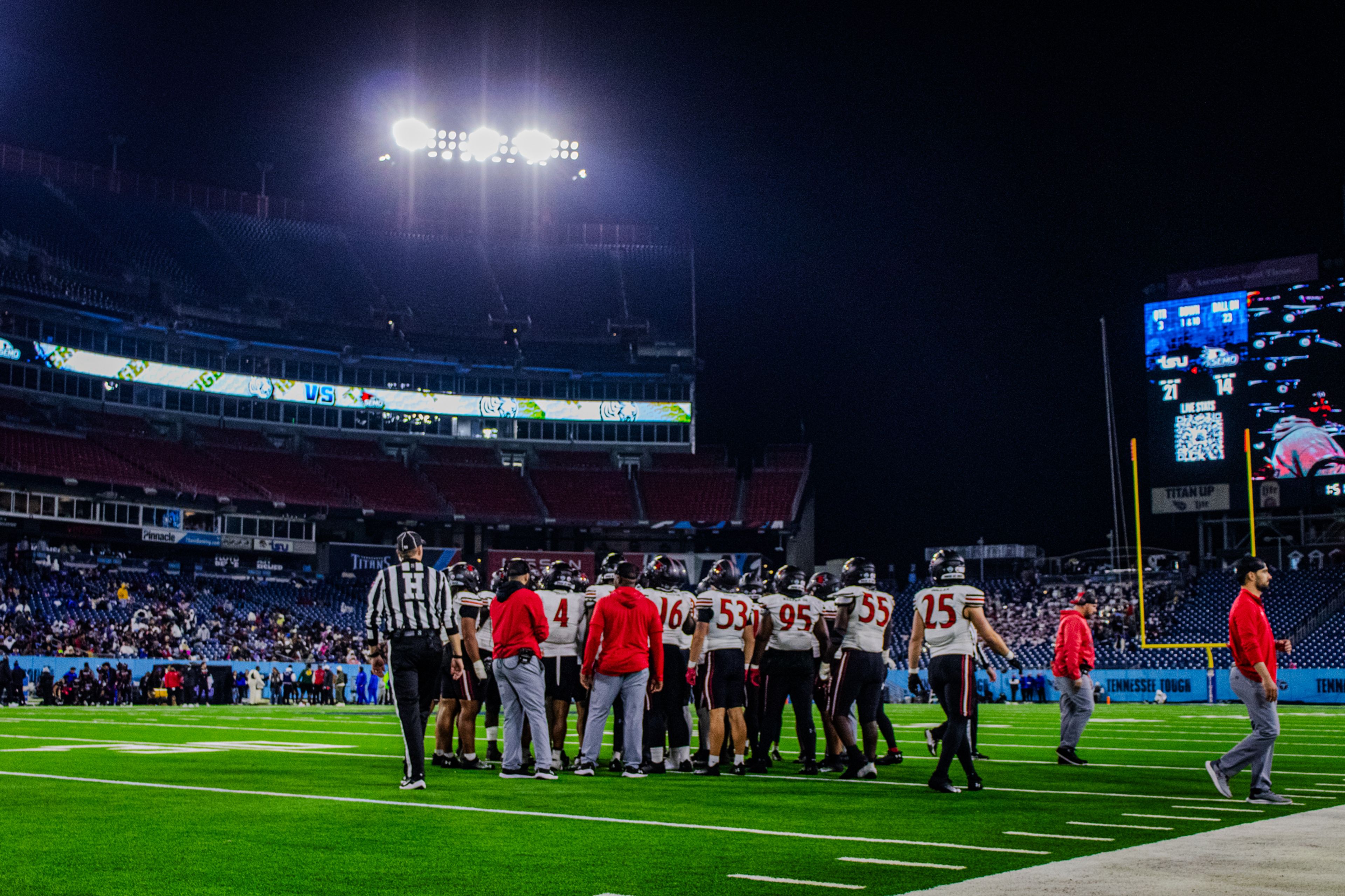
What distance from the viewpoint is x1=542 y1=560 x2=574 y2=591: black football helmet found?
12.6 meters

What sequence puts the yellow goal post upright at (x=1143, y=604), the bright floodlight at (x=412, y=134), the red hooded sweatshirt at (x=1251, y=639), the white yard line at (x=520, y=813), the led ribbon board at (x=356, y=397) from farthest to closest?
1. the bright floodlight at (x=412, y=134)
2. the led ribbon board at (x=356, y=397)
3. the yellow goal post upright at (x=1143, y=604)
4. the red hooded sweatshirt at (x=1251, y=639)
5. the white yard line at (x=520, y=813)

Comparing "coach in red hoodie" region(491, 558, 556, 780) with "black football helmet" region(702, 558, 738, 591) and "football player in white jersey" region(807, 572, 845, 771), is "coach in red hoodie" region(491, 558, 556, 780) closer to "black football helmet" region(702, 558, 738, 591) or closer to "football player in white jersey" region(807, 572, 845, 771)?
"black football helmet" region(702, 558, 738, 591)

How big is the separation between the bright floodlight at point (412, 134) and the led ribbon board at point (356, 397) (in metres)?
11.1

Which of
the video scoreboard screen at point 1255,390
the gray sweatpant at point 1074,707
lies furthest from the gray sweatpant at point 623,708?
the video scoreboard screen at point 1255,390

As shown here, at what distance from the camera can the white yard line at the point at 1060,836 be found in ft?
25.1

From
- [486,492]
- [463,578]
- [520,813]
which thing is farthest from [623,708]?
[486,492]

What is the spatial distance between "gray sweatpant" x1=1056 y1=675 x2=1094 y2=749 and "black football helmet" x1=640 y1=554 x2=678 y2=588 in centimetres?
424

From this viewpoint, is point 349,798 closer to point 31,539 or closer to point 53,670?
point 53,670

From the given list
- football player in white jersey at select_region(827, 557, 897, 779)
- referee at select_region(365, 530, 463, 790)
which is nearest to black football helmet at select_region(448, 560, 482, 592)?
referee at select_region(365, 530, 463, 790)

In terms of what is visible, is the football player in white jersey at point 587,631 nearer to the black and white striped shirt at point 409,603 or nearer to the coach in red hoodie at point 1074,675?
the black and white striped shirt at point 409,603

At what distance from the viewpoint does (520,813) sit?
350 inches

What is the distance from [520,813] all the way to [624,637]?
3.19 metres

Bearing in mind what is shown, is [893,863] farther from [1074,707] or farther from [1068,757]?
[1074,707]

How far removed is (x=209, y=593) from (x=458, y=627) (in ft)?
137
